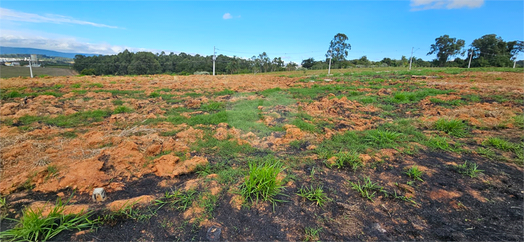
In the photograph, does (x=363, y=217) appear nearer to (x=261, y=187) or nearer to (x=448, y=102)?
(x=261, y=187)

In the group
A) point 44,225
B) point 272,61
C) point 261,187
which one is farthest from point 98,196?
point 272,61

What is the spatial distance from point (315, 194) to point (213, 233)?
115 cm

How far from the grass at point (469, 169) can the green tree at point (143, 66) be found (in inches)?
1818

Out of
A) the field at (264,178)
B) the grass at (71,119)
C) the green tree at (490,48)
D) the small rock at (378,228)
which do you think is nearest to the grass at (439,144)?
the field at (264,178)

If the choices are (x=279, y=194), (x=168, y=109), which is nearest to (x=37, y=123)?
(x=168, y=109)

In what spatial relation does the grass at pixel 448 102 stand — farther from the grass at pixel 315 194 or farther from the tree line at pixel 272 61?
the tree line at pixel 272 61

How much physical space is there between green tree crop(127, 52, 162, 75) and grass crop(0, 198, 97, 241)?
1757 inches

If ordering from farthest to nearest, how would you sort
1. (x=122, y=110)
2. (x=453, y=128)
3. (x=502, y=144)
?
1. (x=122, y=110)
2. (x=453, y=128)
3. (x=502, y=144)

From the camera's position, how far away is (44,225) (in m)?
1.94

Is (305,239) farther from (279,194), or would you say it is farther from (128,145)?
(128,145)

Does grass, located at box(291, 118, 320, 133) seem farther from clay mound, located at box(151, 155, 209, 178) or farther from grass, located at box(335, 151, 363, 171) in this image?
clay mound, located at box(151, 155, 209, 178)

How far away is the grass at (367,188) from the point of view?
2484 mm

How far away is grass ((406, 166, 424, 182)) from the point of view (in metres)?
2.80

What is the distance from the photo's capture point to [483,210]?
221cm
